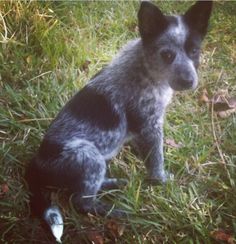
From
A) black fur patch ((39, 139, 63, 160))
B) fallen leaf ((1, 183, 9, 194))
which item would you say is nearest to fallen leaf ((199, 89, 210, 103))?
black fur patch ((39, 139, 63, 160))

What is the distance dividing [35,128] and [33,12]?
1368 mm

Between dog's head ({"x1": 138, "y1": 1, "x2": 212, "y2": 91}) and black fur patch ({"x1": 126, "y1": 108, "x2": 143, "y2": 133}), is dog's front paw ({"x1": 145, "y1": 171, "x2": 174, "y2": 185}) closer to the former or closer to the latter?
black fur patch ({"x1": 126, "y1": 108, "x2": 143, "y2": 133})

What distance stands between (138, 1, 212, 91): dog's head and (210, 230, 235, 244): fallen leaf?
0.94 metres

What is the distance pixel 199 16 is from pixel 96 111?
907mm

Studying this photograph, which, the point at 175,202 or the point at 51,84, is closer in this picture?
the point at 175,202

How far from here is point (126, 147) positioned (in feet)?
13.1

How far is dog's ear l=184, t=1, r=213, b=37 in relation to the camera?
3211 millimetres

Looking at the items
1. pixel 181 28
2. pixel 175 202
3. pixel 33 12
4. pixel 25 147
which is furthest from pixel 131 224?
pixel 33 12

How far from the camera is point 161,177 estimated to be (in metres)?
3.68

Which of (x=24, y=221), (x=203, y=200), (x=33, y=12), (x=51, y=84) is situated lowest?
(x=203, y=200)

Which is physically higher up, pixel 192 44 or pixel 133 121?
pixel 192 44

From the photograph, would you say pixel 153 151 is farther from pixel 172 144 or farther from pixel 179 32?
pixel 179 32

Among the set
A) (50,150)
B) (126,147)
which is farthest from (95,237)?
(126,147)

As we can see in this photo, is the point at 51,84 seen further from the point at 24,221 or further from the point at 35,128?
the point at 24,221
